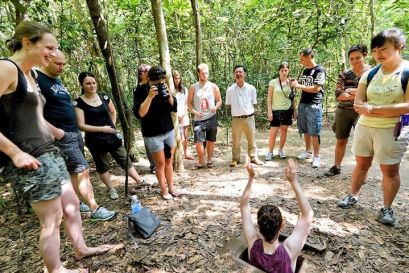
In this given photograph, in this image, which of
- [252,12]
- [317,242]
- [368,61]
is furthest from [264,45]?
[317,242]

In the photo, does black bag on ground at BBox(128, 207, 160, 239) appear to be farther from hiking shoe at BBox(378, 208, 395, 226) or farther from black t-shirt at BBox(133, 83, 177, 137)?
hiking shoe at BBox(378, 208, 395, 226)

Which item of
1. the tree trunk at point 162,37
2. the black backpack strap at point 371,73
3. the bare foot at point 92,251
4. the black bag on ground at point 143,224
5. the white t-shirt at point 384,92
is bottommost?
the bare foot at point 92,251

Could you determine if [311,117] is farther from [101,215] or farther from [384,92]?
[101,215]

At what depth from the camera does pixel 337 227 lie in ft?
11.0

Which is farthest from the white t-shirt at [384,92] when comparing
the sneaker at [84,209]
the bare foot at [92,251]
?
the sneaker at [84,209]

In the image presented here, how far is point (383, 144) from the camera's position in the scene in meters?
3.24

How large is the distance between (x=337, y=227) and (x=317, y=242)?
46 cm

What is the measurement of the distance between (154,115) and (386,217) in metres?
3.07

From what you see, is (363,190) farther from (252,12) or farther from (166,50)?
(252,12)

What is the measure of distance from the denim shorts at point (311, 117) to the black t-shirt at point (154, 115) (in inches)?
112

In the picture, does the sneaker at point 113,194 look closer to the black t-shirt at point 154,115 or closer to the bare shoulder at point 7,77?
the black t-shirt at point 154,115

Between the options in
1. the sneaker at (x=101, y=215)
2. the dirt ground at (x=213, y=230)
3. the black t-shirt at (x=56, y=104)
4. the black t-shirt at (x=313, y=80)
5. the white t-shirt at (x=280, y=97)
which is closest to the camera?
the dirt ground at (x=213, y=230)

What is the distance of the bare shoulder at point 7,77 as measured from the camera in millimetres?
1854

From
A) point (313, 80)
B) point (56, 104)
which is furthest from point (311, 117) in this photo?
point (56, 104)
